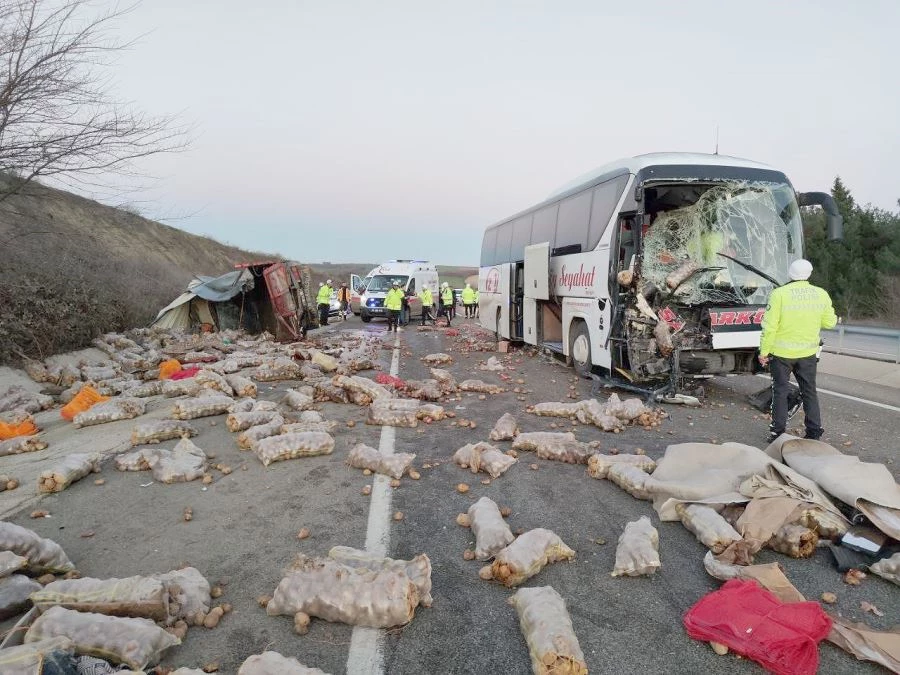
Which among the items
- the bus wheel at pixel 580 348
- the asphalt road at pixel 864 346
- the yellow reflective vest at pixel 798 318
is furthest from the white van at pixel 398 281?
the yellow reflective vest at pixel 798 318

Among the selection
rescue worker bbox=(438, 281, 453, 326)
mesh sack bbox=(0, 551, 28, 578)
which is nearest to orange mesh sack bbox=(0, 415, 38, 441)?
mesh sack bbox=(0, 551, 28, 578)

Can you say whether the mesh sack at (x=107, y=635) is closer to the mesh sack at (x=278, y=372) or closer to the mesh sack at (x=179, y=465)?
the mesh sack at (x=179, y=465)

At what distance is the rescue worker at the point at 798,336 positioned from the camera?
6.12 m

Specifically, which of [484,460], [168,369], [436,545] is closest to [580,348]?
[484,460]

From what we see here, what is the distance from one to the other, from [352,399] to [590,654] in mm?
6267

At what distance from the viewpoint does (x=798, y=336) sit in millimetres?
6195

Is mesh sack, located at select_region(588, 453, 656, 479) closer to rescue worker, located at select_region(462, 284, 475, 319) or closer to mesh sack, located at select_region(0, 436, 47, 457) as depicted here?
mesh sack, located at select_region(0, 436, 47, 457)

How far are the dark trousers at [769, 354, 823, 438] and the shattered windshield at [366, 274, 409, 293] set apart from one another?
23.1 metres

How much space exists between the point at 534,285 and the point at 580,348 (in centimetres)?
282

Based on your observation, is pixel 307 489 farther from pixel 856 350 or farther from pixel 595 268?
pixel 856 350

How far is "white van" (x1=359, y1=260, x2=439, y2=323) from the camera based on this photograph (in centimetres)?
2806

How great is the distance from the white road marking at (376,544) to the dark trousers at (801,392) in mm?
4584

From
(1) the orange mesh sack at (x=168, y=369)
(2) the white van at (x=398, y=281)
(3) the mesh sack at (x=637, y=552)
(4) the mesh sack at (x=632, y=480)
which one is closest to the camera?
(3) the mesh sack at (x=637, y=552)

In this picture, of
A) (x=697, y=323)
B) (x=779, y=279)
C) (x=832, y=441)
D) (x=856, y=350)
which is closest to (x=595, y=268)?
(x=697, y=323)
